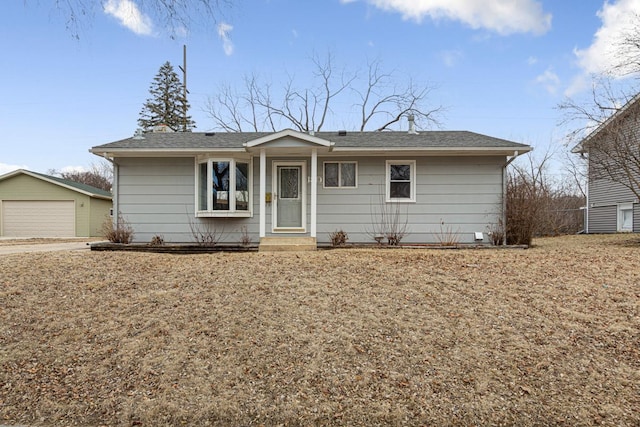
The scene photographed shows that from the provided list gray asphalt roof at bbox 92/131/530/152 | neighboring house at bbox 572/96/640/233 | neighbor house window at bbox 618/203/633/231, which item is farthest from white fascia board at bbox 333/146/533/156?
neighbor house window at bbox 618/203/633/231

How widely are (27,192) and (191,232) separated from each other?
15002 millimetres

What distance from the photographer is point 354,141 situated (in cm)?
1048

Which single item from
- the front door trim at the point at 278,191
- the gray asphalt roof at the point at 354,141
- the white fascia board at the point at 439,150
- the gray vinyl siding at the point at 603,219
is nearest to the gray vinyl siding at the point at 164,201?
the gray asphalt roof at the point at 354,141

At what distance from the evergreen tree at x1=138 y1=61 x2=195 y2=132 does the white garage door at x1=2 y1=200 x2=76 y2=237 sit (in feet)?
47.1

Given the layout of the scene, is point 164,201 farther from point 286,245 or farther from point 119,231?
point 286,245

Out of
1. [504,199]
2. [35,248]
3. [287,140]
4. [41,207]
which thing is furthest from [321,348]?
[41,207]

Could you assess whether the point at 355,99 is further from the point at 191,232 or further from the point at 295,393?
the point at 295,393

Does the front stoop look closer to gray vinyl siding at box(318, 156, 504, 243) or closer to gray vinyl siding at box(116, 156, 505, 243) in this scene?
gray vinyl siding at box(116, 156, 505, 243)

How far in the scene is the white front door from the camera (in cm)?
1012

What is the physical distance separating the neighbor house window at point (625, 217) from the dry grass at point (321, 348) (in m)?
12.1

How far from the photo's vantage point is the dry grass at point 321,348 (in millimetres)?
2871

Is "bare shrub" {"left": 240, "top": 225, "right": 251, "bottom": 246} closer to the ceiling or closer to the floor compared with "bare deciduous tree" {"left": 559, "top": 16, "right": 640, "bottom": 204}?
closer to the floor

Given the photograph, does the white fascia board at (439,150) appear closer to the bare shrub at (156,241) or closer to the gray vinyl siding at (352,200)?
the gray vinyl siding at (352,200)

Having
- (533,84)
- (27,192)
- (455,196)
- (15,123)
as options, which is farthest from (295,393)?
(27,192)
